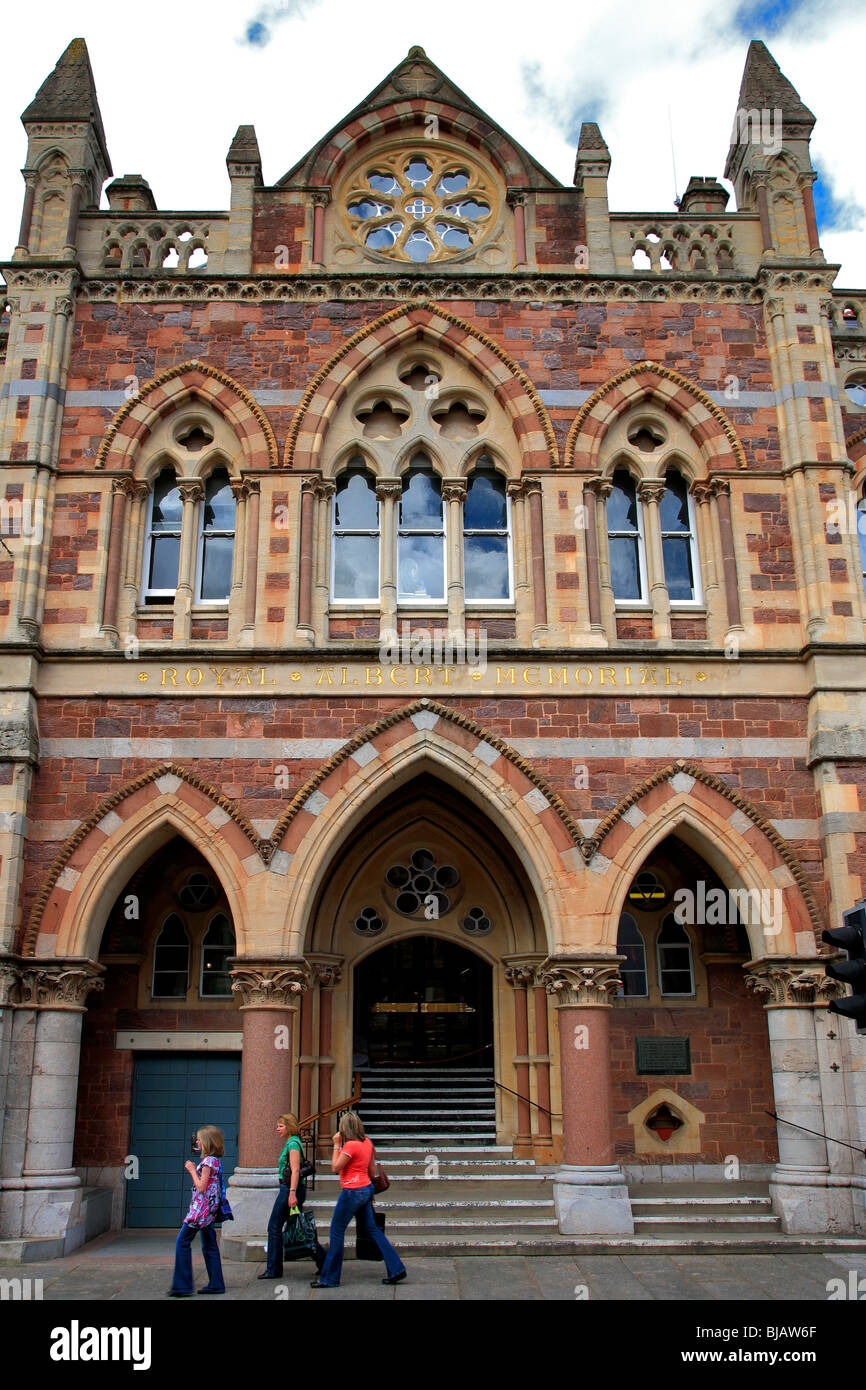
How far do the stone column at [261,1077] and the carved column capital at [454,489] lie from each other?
→ 602 cm

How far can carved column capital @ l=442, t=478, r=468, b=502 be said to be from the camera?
47.5 ft

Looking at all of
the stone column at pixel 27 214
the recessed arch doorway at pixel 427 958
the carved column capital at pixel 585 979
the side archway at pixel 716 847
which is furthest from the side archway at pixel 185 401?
the carved column capital at pixel 585 979

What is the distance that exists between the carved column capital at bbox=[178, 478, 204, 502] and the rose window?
422 cm

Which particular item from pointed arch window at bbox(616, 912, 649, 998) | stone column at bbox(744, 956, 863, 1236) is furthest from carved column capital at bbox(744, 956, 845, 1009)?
pointed arch window at bbox(616, 912, 649, 998)

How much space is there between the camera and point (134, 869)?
1348cm

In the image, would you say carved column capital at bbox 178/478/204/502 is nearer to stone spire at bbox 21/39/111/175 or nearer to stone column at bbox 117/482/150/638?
stone column at bbox 117/482/150/638

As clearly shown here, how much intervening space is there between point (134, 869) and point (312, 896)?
2250mm

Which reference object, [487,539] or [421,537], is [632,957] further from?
[421,537]

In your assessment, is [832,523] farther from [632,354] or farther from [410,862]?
[410,862]

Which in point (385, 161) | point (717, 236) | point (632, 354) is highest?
point (385, 161)

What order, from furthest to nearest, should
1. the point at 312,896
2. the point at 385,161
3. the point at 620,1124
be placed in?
the point at 385,161 < the point at 620,1124 < the point at 312,896

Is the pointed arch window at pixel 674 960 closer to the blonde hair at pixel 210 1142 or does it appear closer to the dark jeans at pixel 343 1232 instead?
the dark jeans at pixel 343 1232

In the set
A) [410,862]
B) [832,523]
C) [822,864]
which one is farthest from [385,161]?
[822,864]

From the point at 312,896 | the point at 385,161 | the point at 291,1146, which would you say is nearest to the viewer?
the point at 291,1146
